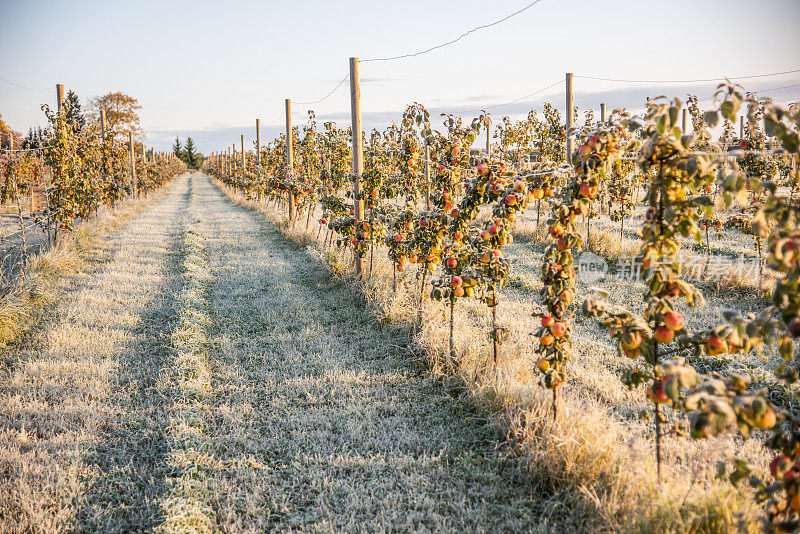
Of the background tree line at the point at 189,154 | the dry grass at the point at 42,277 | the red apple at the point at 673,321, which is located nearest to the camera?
the red apple at the point at 673,321

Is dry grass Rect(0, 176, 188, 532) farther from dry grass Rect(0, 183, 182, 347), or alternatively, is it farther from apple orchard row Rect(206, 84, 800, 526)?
apple orchard row Rect(206, 84, 800, 526)

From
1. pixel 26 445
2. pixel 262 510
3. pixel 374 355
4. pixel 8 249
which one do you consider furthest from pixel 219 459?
pixel 8 249

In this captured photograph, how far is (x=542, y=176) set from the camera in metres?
3.55

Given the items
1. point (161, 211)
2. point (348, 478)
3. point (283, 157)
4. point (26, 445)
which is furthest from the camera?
point (161, 211)

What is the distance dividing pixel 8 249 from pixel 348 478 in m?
11.1

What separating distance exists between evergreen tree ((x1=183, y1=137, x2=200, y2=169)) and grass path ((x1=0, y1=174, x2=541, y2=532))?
320 ft

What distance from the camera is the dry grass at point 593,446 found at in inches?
92.5

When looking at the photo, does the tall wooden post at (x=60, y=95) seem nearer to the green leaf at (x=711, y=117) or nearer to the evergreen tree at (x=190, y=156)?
the green leaf at (x=711, y=117)

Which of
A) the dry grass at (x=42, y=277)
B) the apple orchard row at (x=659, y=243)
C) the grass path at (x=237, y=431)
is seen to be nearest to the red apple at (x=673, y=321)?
the apple orchard row at (x=659, y=243)

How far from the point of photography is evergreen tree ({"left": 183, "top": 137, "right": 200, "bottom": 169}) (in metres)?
94.0

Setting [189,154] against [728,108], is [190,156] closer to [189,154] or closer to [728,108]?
[189,154]

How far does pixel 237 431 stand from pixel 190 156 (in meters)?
103

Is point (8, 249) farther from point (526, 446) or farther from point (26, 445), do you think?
point (526, 446)

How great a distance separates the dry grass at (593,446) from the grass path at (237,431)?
20 cm
